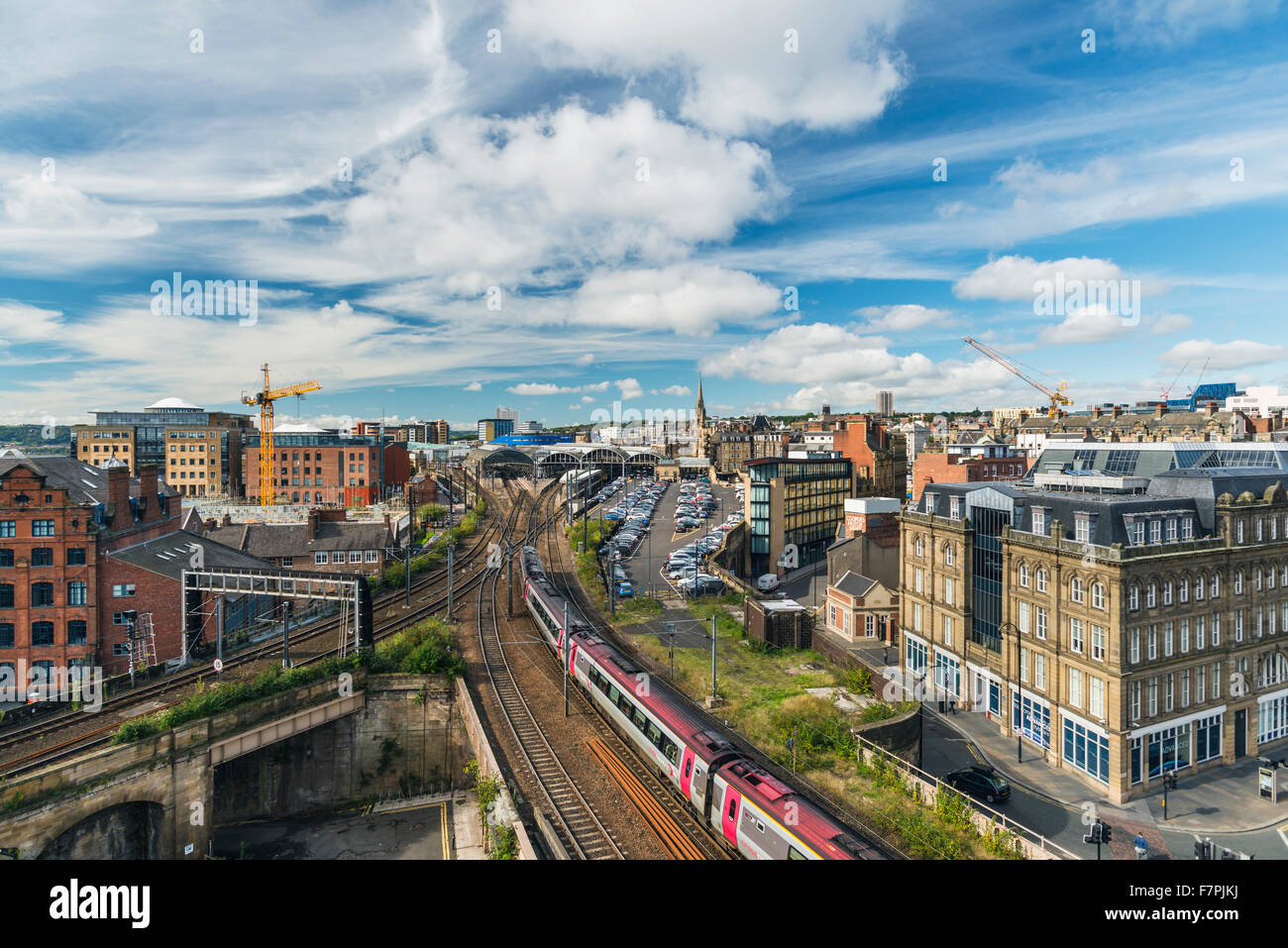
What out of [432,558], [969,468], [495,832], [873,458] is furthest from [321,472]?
[495,832]

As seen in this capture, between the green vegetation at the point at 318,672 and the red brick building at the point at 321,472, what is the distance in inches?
2618

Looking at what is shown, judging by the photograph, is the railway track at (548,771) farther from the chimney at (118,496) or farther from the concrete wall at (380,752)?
the chimney at (118,496)

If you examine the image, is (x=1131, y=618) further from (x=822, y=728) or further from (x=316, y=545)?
(x=316, y=545)

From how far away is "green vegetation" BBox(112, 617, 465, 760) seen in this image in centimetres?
2916

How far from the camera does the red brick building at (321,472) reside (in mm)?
103875

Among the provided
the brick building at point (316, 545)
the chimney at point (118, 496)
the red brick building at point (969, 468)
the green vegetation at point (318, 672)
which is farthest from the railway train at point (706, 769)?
the red brick building at point (969, 468)

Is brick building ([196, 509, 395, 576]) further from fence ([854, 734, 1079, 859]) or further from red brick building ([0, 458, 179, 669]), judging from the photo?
fence ([854, 734, 1079, 859])

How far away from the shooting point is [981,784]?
27234mm

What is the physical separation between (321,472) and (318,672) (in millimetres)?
77551

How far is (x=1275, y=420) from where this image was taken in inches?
4040

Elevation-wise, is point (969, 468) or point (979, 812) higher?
point (969, 468)

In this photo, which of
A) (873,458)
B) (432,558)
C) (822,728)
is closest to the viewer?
(822,728)

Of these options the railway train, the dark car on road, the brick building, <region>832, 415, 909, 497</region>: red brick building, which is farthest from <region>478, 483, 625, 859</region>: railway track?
<region>832, 415, 909, 497</region>: red brick building
